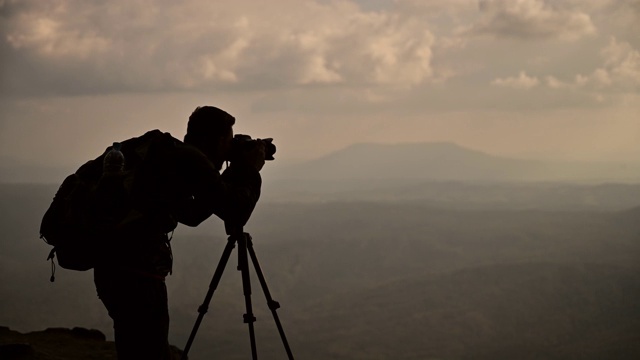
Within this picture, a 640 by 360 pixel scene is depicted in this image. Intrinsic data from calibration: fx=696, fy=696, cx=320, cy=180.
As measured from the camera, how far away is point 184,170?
17.4 feet

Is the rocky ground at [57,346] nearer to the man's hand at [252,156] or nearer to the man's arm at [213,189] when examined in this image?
the man's arm at [213,189]

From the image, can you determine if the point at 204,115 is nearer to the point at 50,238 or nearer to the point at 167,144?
the point at 167,144

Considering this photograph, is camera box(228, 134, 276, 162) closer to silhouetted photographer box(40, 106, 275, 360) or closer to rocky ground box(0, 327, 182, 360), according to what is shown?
silhouetted photographer box(40, 106, 275, 360)

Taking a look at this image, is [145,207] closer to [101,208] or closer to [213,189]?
[101,208]

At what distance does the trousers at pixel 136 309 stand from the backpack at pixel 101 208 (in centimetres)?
23

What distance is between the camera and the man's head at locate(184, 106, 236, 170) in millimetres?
5617

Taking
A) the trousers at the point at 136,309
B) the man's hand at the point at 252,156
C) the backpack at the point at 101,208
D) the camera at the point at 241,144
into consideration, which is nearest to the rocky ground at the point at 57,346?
the trousers at the point at 136,309

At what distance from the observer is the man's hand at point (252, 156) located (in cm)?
575

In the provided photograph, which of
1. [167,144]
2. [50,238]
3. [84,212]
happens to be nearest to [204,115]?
[167,144]

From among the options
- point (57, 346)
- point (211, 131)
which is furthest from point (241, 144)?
point (57, 346)

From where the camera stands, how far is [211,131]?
564cm

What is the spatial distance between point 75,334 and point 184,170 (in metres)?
11.4

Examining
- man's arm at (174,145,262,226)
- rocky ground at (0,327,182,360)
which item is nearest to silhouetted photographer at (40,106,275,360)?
man's arm at (174,145,262,226)

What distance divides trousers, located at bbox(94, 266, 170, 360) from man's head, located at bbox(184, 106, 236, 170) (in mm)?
1136
